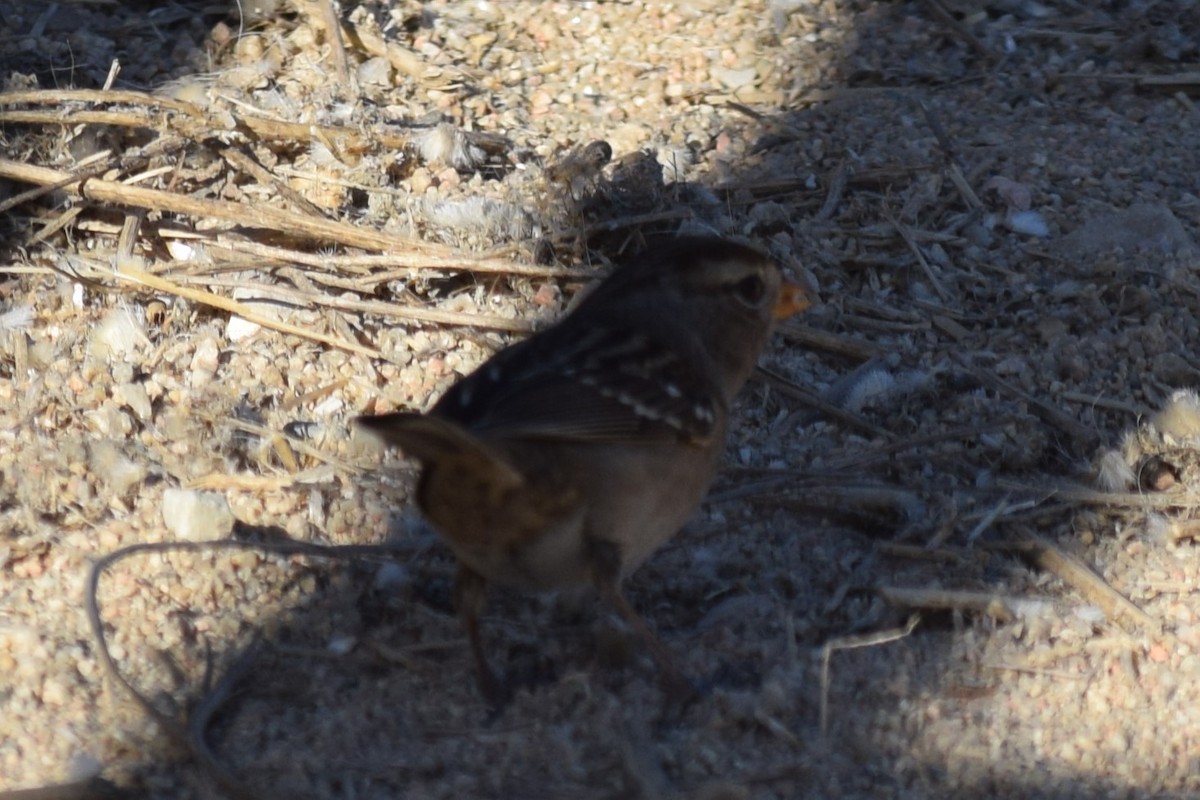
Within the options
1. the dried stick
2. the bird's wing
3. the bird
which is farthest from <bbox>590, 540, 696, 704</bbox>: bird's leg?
the dried stick

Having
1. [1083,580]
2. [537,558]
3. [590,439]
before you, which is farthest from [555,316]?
[1083,580]

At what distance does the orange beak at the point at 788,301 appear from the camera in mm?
4430

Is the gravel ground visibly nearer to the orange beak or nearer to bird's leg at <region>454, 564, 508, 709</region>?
bird's leg at <region>454, 564, 508, 709</region>

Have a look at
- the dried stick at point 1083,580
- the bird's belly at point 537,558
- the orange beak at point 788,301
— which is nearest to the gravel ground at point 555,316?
the dried stick at point 1083,580

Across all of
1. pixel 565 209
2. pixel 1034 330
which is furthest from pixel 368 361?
pixel 1034 330

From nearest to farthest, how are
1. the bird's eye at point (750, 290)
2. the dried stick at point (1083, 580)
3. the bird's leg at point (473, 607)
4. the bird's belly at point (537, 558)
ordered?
the bird's belly at point (537, 558), the bird's leg at point (473, 607), the dried stick at point (1083, 580), the bird's eye at point (750, 290)

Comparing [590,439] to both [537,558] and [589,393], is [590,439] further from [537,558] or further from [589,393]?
[537,558]

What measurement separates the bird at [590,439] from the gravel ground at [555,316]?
28 centimetres

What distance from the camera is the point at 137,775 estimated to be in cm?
334

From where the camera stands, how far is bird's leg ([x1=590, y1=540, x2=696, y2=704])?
12.0 feet

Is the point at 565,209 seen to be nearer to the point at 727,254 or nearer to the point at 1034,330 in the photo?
the point at 727,254

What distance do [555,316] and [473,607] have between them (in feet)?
Result: 5.04

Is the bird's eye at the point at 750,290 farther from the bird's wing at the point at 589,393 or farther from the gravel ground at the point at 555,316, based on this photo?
the gravel ground at the point at 555,316

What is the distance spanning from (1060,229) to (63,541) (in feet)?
11.3
